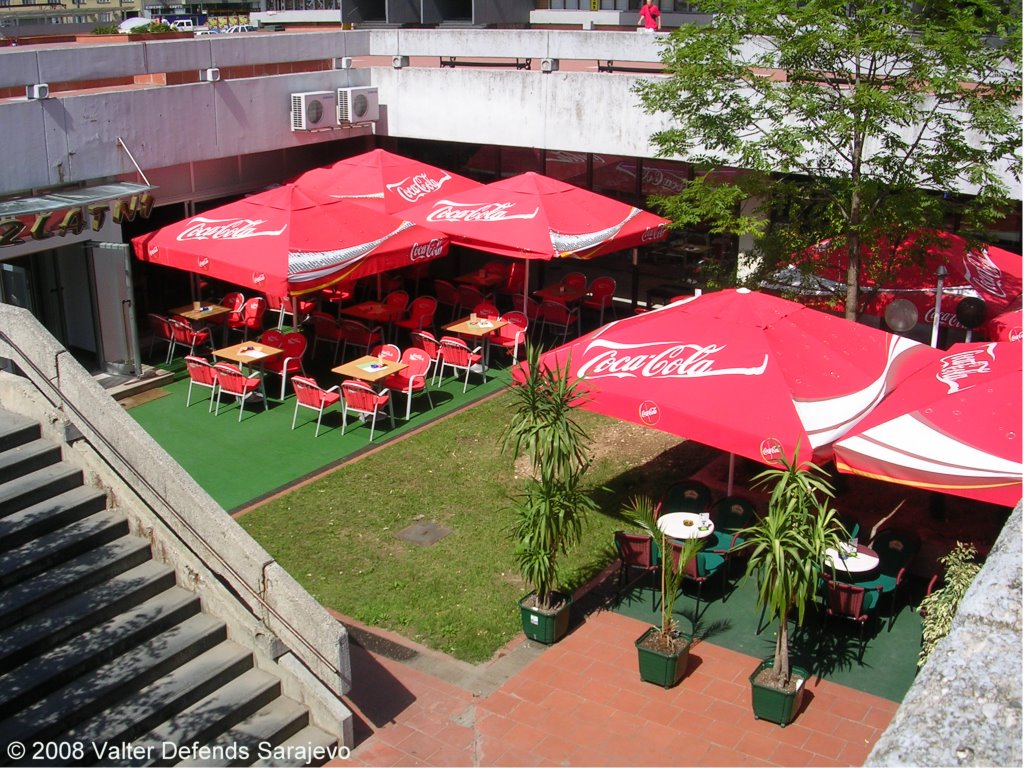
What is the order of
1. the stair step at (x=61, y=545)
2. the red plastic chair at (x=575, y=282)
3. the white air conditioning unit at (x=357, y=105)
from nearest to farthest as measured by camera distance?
the stair step at (x=61, y=545)
the red plastic chair at (x=575, y=282)
the white air conditioning unit at (x=357, y=105)

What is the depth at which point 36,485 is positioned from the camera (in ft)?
28.7

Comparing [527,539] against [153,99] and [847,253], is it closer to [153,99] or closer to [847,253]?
[847,253]

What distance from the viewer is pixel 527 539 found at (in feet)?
31.4

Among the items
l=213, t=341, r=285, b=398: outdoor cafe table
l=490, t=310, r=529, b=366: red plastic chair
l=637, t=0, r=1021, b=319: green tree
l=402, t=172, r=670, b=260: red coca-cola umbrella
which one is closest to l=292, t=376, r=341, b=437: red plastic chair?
l=213, t=341, r=285, b=398: outdoor cafe table

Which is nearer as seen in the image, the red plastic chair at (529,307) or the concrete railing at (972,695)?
the concrete railing at (972,695)

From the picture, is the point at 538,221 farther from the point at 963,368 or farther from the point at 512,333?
the point at 963,368

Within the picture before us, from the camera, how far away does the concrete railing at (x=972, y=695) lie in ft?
6.79

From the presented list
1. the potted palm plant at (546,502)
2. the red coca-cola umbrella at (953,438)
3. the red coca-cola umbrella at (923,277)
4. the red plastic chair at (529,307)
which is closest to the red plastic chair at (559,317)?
the red plastic chair at (529,307)

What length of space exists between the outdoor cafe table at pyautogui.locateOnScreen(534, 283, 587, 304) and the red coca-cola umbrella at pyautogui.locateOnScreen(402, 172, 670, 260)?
6.48ft

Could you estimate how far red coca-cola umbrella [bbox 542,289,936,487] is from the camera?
9.70 meters

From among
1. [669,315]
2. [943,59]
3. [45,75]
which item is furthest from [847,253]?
[45,75]

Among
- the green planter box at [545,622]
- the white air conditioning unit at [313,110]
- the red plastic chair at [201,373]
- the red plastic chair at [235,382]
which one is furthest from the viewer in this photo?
the white air conditioning unit at [313,110]

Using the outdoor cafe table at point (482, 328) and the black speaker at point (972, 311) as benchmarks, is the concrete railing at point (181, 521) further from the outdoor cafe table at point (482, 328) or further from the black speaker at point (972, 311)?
the black speaker at point (972, 311)

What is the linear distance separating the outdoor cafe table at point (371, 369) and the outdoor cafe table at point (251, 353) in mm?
1209
